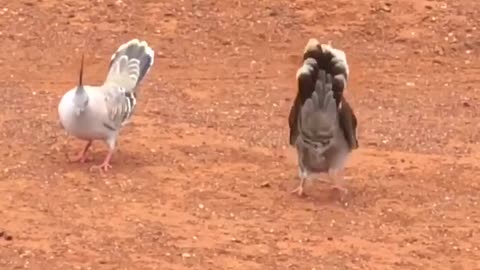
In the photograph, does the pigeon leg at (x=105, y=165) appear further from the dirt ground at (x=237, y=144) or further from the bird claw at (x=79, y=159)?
the bird claw at (x=79, y=159)

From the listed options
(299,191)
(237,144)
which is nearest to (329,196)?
(299,191)

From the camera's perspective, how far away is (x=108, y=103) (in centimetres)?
786

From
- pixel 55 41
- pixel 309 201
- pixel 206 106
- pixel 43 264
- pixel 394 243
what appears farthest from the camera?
pixel 55 41

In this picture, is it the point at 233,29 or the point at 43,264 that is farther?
the point at 233,29

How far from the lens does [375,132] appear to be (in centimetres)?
934

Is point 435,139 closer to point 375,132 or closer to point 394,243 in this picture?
point 375,132

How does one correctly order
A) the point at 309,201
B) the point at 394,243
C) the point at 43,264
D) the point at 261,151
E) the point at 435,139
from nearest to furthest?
the point at 43,264
the point at 394,243
the point at 309,201
the point at 261,151
the point at 435,139

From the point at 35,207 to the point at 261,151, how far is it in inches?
76.1

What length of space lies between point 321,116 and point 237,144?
137 centimetres

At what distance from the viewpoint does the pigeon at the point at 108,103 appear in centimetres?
763

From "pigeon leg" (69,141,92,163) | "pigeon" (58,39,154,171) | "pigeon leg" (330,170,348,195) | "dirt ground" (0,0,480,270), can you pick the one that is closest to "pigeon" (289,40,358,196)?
"pigeon leg" (330,170,348,195)

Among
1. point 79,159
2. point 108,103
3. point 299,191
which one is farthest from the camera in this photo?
point 79,159

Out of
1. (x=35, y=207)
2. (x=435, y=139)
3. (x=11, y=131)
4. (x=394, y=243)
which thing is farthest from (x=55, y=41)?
(x=394, y=243)

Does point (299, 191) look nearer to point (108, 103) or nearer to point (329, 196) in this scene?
point (329, 196)
